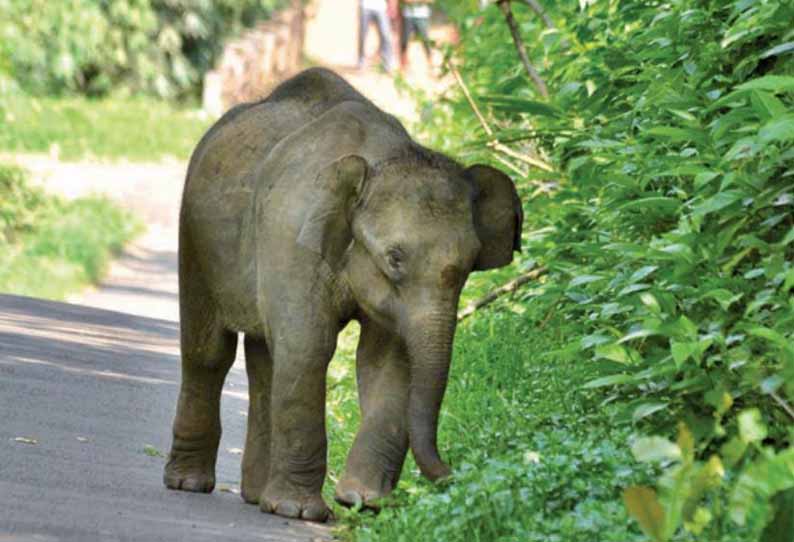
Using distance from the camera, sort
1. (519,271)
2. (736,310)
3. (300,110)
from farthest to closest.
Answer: (519,271) → (300,110) → (736,310)

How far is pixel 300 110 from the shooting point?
10406mm

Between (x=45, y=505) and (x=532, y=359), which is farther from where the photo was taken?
(x=532, y=359)

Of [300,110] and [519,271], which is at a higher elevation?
[300,110]

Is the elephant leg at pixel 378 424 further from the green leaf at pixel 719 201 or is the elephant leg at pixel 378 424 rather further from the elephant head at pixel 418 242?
the green leaf at pixel 719 201

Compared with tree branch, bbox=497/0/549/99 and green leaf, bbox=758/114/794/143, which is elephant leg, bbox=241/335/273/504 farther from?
tree branch, bbox=497/0/549/99

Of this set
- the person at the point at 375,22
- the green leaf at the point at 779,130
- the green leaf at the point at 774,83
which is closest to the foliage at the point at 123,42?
the person at the point at 375,22

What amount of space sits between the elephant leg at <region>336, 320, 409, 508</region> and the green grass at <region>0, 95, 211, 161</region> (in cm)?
1980

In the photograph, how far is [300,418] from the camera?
9375 millimetres

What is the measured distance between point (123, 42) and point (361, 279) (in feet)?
106

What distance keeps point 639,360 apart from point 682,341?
43 cm

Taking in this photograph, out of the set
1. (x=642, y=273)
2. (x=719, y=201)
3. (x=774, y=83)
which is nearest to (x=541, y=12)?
(x=642, y=273)

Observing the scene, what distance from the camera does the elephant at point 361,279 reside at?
29.9ft

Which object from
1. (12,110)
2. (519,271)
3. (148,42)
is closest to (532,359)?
(519,271)

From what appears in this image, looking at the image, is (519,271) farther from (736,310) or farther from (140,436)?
(736,310)
